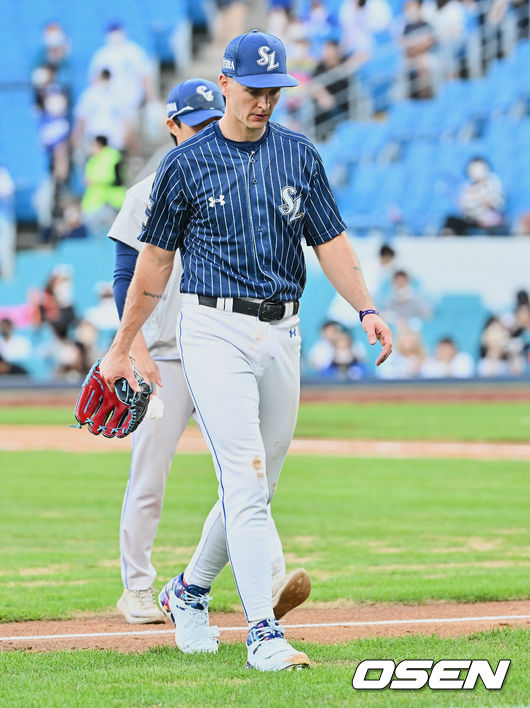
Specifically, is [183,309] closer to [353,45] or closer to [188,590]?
[188,590]

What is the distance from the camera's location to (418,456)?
1356 centimetres

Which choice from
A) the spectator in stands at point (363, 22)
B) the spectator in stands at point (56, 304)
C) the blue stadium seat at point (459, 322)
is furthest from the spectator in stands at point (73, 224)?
the blue stadium seat at point (459, 322)

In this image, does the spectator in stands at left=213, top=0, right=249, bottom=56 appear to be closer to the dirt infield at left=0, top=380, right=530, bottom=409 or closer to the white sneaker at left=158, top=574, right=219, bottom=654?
the dirt infield at left=0, top=380, right=530, bottom=409

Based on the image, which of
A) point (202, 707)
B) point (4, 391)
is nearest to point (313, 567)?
point (202, 707)

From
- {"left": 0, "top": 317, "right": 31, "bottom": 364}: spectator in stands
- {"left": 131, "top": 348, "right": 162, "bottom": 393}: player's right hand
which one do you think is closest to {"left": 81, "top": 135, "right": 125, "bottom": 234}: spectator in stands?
{"left": 0, "top": 317, "right": 31, "bottom": 364}: spectator in stands

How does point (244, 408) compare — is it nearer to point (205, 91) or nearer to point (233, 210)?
point (233, 210)

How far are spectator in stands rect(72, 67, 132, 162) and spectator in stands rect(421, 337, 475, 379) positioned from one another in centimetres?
757

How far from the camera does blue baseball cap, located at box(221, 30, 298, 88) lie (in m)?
4.06

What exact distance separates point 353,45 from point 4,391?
10.1 metres

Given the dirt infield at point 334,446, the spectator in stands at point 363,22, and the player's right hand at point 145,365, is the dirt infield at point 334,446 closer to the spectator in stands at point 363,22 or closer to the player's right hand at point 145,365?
the player's right hand at point 145,365

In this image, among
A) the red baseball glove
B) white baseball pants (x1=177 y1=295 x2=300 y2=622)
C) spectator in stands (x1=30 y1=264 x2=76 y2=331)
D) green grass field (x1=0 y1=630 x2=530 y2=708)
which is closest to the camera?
green grass field (x1=0 y1=630 x2=530 y2=708)

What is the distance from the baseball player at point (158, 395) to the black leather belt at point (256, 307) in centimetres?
91

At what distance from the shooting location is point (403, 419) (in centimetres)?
1770

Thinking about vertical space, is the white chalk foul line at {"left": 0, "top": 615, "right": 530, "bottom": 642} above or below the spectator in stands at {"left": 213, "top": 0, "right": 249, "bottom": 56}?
below
